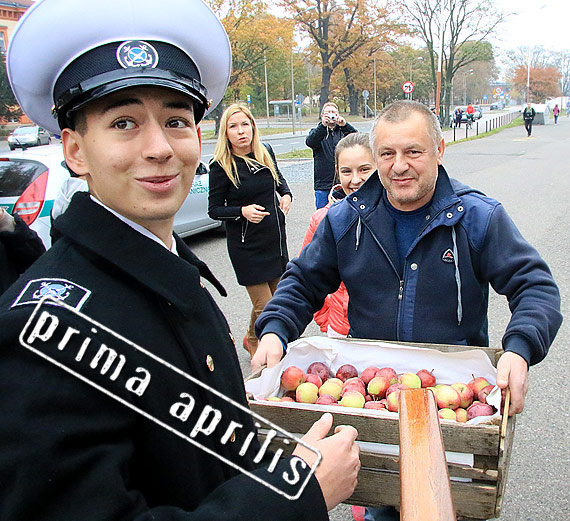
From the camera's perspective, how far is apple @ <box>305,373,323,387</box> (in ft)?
7.21

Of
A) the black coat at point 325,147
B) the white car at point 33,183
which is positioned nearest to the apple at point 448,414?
the white car at point 33,183

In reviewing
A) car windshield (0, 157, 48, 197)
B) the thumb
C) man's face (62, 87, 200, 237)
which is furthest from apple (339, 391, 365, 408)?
car windshield (0, 157, 48, 197)

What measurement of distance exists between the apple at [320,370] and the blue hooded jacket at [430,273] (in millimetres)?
144

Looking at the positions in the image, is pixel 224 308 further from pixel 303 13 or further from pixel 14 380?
pixel 303 13

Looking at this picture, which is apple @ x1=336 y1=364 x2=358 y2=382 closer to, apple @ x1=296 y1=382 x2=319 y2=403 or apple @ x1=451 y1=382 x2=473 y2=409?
apple @ x1=296 y1=382 x2=319 y2=403

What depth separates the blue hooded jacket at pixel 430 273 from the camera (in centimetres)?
212

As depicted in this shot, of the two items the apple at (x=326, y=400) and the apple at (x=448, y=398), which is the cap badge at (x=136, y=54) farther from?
the apple at (x=448, y=398)

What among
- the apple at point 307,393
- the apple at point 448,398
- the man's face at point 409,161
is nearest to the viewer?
the apple at point 448,398

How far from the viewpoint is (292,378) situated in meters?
2.22

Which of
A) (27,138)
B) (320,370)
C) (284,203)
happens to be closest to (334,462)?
(320,370)

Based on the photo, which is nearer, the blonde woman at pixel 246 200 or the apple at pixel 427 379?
the apple at pixel 427 379

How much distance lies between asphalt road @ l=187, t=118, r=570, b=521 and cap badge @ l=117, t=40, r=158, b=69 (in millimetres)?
2524

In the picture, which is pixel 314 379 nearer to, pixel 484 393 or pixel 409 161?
pixel 484 393

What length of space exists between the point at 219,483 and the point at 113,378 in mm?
353
